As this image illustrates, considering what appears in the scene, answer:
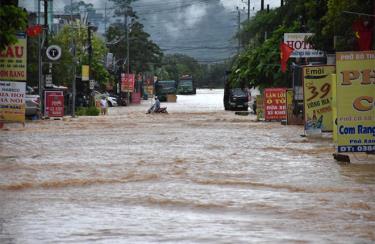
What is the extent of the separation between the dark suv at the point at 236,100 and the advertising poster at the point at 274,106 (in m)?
27.6

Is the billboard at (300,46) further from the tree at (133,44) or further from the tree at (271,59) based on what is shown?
the tree at (133,44)

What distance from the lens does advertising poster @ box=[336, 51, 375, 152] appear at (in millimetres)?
17234

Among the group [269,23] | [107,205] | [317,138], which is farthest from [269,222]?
[269,23]

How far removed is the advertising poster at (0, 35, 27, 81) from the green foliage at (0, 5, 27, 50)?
490cm

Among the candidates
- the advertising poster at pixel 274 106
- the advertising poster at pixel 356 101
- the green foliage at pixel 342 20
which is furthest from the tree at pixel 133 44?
the advertising poster at pixel 356 101

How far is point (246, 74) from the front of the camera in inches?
1940

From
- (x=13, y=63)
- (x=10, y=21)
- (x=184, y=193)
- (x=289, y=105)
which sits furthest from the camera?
(x=289, y=105)

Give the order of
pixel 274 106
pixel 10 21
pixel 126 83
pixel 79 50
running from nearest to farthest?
pixel 10 21
pixel 274 106
pixel 79 50
pixel 126 83

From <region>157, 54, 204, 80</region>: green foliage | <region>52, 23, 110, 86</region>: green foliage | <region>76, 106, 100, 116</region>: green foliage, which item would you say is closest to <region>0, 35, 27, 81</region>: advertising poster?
<region>76, 106, 100, 116</region>: green foliage

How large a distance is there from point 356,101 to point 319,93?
658 centimetres

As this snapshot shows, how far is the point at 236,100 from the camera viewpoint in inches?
2640

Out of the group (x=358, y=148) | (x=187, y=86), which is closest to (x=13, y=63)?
(x=358, y=148)

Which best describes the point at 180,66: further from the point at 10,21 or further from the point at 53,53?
the point at 10,21

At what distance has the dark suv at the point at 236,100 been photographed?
220 ft
